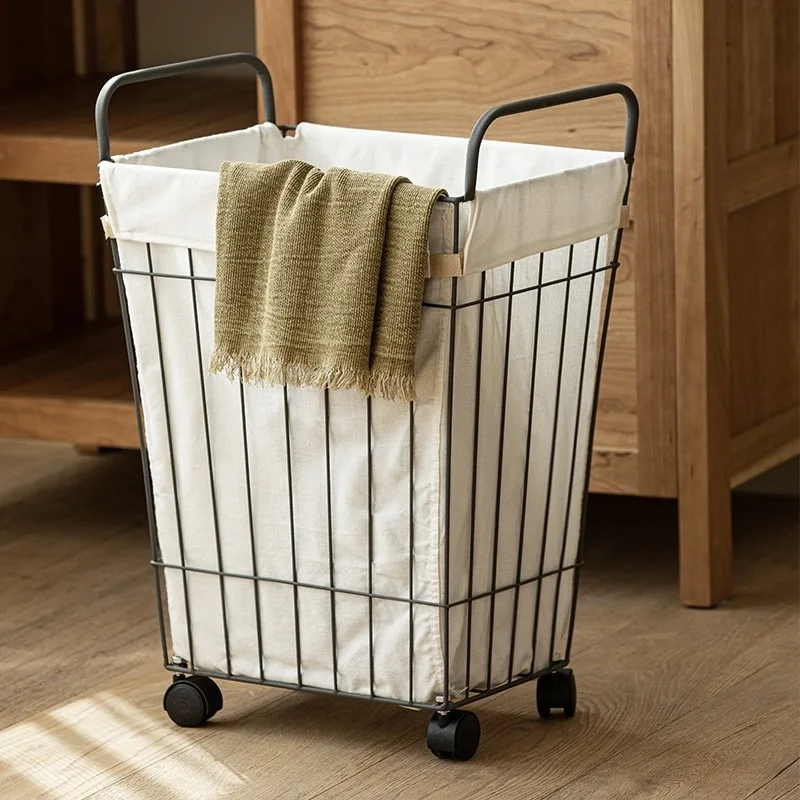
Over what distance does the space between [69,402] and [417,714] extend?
0.74 m

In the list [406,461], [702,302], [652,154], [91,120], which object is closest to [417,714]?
[406,461]

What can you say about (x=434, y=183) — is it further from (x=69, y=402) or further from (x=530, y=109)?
(x=69, y=402)

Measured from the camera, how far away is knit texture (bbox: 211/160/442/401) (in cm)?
134

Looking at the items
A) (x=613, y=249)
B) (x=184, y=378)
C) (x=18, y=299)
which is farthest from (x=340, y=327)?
(x=18, y=299)

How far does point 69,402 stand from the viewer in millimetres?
2115

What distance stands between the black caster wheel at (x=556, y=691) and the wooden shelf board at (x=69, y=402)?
717mm

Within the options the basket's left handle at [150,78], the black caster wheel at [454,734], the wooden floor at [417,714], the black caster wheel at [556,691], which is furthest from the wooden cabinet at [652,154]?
the black caster wheel at [454,734]

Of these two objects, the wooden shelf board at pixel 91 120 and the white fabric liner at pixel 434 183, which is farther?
the wooden shelf board at pixel 91 120

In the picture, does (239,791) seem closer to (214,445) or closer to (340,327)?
(214,445)

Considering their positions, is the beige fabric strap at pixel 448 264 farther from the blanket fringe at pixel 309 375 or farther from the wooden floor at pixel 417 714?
the wooden floor at pixel 417 714

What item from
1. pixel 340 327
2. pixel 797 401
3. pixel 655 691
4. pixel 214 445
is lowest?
pixel 655 691

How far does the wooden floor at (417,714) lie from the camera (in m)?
1.46

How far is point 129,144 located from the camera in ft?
6.56

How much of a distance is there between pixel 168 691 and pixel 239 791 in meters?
0.18
